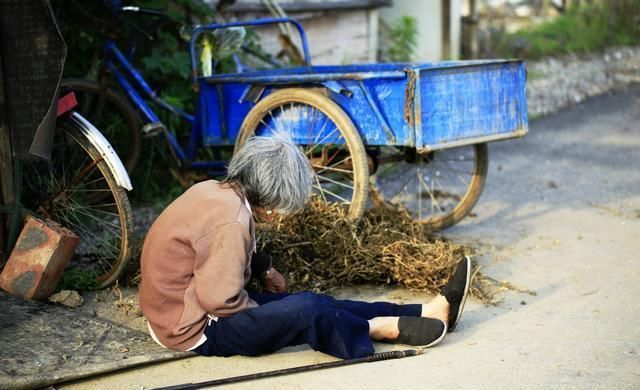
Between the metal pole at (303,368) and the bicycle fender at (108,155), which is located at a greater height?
the bicycle fender at (108,155)

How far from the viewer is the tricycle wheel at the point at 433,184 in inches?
227

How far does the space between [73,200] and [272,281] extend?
1338mm

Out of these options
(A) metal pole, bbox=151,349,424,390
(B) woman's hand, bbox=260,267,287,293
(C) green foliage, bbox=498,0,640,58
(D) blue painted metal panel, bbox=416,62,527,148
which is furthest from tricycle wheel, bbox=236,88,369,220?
(C) green foliage, bbox=498,0,640,58

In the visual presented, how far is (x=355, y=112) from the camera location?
508 cm

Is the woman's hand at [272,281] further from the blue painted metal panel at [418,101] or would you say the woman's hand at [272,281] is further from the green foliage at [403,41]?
the green foliage at [403,41]

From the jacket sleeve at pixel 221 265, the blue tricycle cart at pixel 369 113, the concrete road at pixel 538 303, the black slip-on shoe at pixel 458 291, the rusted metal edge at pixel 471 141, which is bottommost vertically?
the concrete road at pixel 538 303

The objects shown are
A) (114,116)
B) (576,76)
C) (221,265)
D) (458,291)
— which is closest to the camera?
(221,265)

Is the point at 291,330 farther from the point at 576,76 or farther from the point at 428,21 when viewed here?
the point at 576,76

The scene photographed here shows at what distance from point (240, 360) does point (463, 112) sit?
6.92 feet

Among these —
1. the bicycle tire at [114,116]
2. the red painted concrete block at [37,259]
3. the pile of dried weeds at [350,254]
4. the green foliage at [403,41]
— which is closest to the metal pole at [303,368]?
the pile of dried weeds at [350,254]

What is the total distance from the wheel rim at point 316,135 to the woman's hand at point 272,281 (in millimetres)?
907

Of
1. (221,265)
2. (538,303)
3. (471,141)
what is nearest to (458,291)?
(538,303)

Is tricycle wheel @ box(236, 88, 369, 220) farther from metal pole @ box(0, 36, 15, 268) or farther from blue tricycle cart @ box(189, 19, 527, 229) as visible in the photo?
metal pole @ box(0, 36, 15, 268)

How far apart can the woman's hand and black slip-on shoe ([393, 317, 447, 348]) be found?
2.26ft
